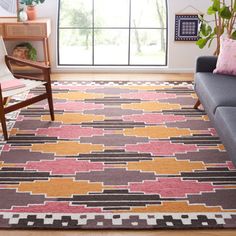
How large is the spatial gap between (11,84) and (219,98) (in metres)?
1.88

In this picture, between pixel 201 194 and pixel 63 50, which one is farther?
pixel 63 50

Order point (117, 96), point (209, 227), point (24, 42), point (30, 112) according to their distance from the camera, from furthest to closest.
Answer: point (24, 42), point (117, 96), point (30, 112), point (209, 227)

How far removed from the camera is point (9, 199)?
3215 millimetres

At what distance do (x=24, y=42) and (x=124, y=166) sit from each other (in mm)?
3139

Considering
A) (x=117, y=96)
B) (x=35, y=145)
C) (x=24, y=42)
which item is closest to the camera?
(x=35, y=145)

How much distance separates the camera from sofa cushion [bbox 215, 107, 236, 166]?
3248 millimetres

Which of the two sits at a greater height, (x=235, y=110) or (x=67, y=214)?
(x=235, y=110)

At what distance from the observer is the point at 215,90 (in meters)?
4.13

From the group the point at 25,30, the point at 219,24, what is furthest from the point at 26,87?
the point at 219,24

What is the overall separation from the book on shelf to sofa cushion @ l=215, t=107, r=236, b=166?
5.95ft

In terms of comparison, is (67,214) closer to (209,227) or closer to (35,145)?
(209,227)

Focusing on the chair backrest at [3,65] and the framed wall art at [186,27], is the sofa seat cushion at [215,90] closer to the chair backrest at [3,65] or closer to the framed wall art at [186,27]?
the framed wall art at [186,27]

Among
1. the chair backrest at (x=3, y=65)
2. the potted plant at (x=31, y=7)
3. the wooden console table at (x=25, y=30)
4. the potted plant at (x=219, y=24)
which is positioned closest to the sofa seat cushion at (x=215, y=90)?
the potted plant at (x=219, y=24)

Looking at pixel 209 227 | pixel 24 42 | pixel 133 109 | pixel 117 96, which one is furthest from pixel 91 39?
pixel 209 227
